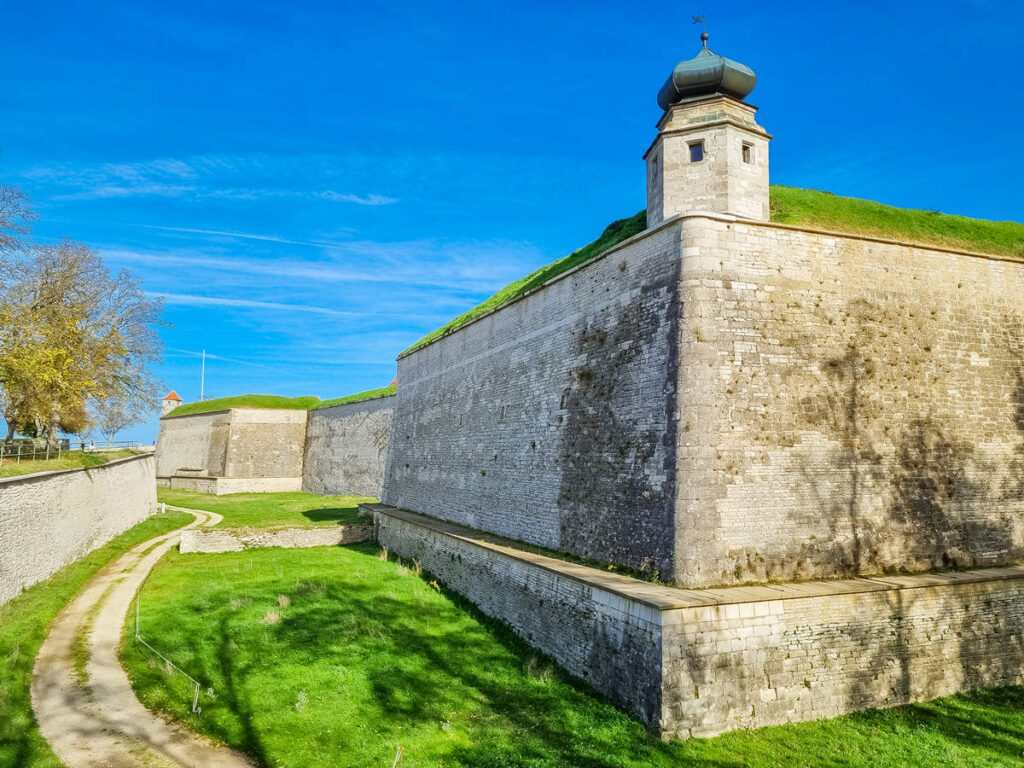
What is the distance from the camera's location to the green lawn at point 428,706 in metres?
7.71

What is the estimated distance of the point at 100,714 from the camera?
8703mm

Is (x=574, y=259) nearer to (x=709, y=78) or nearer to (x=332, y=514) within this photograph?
(x=709, y=78)

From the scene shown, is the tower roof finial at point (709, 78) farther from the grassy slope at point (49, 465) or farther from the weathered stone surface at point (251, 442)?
the weathered stone surface at point (251, 442)

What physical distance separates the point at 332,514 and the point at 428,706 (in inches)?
838

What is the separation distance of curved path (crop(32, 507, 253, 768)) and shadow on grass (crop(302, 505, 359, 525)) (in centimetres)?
1382

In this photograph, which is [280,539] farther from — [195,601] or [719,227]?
[719,227]

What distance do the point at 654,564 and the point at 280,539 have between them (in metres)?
16.0

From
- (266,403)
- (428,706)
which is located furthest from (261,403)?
(428,706)

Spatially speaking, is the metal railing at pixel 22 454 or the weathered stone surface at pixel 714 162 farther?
the metal railing at pixel 22 454

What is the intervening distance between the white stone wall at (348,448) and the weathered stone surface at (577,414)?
15.2 m

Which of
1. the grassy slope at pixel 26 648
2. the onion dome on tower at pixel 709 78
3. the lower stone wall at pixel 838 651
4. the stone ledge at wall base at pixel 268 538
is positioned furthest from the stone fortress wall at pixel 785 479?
the stone ledge at wall base at pixel 268 538

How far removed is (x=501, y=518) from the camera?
15.6 m

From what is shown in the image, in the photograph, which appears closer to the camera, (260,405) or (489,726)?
(489,726)

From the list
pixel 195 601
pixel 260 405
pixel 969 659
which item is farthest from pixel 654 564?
pixel 260 405
